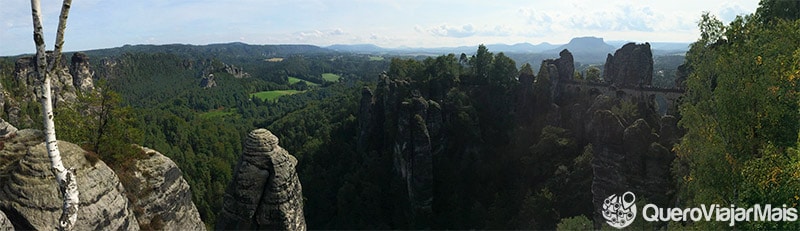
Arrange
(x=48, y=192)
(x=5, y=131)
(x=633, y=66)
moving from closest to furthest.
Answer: (x=48, y=192) → (x=5, y=131) → (x=633, y=66)

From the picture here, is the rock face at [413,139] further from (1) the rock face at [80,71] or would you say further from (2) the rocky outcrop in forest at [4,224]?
(1) the rock face at [80,71]

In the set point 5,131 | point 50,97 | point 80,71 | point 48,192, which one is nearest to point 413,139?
point 5,131

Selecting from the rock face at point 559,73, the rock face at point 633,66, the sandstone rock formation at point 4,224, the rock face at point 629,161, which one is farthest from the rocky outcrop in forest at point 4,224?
the rock face at point 633,66

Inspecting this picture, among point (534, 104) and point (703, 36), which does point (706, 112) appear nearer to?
point (703, 36)

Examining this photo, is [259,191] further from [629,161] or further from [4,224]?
[629,161]

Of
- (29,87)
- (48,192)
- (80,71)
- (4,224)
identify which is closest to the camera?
(4,224)

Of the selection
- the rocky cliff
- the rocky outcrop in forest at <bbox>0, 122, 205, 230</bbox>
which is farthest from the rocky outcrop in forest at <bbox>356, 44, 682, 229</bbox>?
the rocky cliff

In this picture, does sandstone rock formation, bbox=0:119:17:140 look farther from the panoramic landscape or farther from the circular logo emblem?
the circular logo emblem
